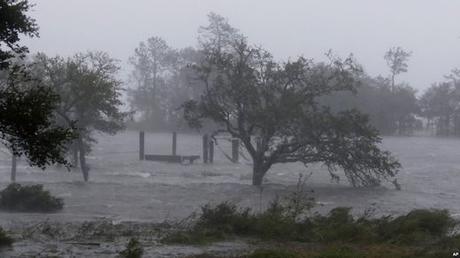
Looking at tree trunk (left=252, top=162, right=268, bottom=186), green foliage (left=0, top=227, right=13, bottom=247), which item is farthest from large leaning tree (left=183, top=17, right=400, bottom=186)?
green foliage (left=0, top=227, right=13, bottom=247)

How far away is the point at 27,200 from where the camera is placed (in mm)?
19453

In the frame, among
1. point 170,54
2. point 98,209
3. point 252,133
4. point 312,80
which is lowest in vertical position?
point 98,209

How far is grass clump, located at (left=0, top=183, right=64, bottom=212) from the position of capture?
63.7 ft

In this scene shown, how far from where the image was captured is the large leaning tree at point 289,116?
89.1 ft

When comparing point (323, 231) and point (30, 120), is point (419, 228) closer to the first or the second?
point (323, 231)

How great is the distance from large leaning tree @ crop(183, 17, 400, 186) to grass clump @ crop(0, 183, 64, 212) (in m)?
10.5

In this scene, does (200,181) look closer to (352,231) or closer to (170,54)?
(352,231)

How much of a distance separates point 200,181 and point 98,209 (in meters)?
11.0

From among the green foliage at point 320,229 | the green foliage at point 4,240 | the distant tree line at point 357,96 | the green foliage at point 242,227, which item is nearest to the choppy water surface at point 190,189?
the green foliage at point 242,227

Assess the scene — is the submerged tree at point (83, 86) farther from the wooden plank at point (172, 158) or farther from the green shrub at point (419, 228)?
the green shrub at point (419, 228)

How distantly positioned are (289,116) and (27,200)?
1192 cm

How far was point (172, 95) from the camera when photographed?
288 feet

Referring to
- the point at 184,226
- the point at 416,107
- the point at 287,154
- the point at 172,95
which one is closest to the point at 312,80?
the point at 287,154

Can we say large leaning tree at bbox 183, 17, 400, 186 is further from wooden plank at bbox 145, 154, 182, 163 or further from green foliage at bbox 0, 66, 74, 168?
green foliage at bbox 0, 66, 74, 168
